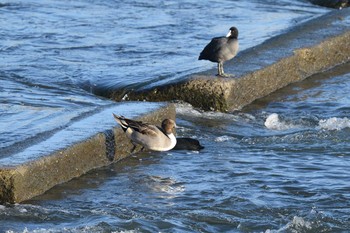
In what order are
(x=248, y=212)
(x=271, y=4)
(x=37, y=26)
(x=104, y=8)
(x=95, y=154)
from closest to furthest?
(x=248, y=212), (x=95, y=154), (x=37, y=26), (x=104, y=8), (x=271, y=4)

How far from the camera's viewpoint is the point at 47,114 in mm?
9844

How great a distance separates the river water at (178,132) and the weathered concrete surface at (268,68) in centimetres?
18

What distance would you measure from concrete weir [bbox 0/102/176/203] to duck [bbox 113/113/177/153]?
133 mm

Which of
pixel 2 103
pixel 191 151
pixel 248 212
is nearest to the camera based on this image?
pixel 248 212

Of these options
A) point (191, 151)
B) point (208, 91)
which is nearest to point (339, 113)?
point (208, 91)

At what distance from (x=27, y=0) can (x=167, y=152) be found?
9.07m

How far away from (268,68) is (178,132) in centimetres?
236

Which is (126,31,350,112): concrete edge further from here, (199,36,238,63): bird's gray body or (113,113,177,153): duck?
(113,113,177,153): duck

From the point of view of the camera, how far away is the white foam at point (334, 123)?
34.0 feet

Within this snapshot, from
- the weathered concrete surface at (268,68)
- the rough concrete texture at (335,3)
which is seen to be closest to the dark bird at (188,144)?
the weathered concrete surface at (268,68)

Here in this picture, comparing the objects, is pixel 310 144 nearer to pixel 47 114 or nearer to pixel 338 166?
pixel 338 166

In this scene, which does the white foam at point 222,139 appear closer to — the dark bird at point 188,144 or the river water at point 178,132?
the river water at point 178,132

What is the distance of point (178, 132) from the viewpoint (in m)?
10.2

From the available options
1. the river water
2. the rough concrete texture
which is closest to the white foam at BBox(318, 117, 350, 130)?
the river water
